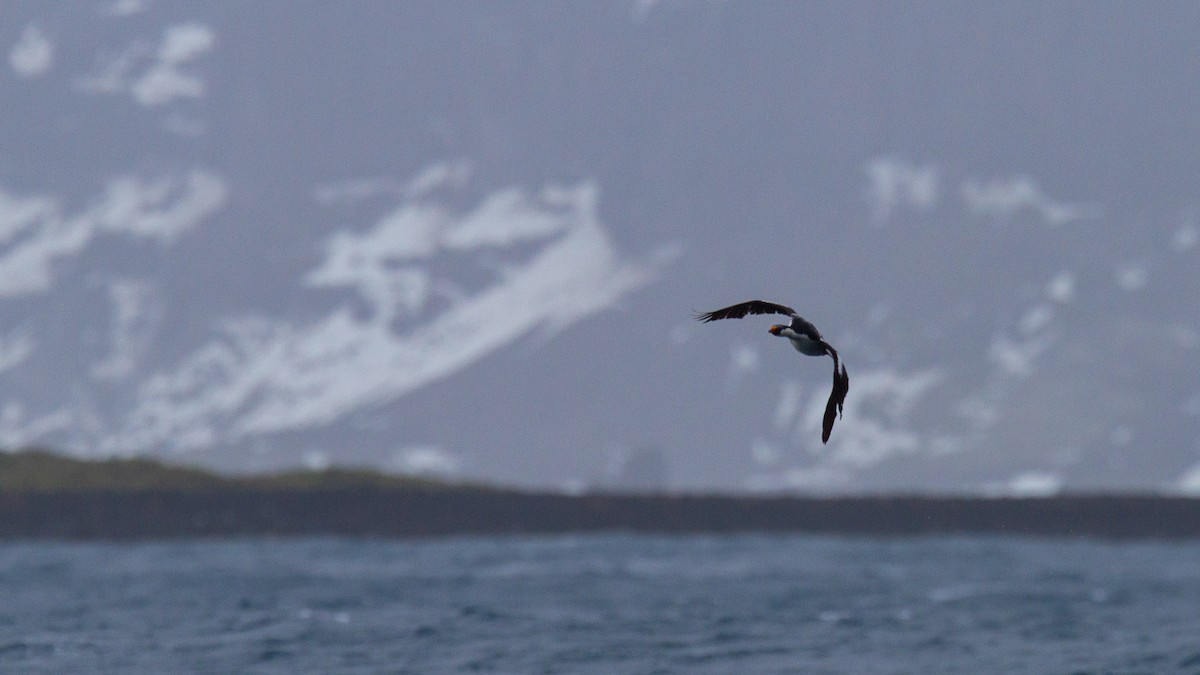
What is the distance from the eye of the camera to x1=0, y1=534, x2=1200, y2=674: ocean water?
3341cm

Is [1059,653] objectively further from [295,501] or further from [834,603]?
[295,501]

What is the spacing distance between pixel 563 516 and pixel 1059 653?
44.6 meters

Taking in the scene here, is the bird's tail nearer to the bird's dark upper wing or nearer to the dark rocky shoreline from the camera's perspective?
the bird's dark upper wing

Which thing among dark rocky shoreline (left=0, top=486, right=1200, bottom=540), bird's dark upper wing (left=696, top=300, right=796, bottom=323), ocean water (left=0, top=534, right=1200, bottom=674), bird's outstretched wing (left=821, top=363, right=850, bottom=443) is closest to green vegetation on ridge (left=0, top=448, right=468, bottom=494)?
dark rocky shoreline (left=0, top=486, right=1200, bottom=540)

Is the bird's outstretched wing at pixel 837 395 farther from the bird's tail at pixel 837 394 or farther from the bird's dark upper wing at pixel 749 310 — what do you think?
the bird's dark upper wing at pixel 749 310

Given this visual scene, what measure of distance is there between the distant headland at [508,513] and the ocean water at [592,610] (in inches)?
259

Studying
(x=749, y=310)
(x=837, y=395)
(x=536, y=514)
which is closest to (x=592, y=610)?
(x=749, y=310)

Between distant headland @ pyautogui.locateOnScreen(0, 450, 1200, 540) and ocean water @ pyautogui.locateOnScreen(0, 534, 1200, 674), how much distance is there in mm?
6585

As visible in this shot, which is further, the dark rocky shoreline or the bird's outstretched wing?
the dark rocky shoreline

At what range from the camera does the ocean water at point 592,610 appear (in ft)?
110

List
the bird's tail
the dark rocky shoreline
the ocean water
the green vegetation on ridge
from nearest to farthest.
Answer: the bird's tail < the ocean water < the dark rocky shoreline < the green vegetation on ridge

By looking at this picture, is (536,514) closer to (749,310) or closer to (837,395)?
(749,310)

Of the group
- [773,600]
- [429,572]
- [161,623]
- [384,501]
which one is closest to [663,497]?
[384,501]

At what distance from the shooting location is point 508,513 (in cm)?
7869
